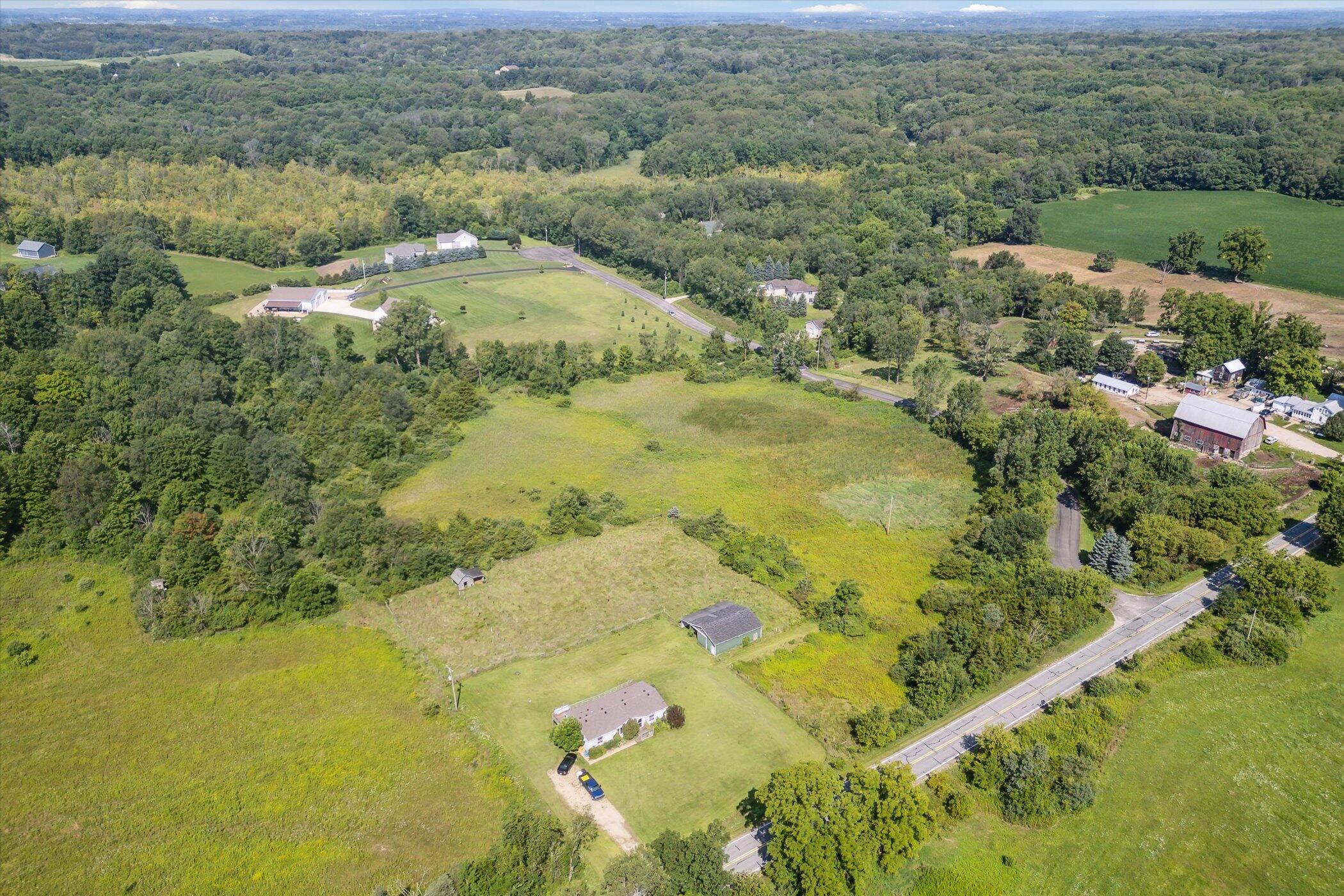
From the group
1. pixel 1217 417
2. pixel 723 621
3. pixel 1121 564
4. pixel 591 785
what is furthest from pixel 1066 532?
pixel 591 785

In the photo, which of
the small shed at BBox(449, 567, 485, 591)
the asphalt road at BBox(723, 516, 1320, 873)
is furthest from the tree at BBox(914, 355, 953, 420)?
the small shed at BBox(449, 567, 485, 591)

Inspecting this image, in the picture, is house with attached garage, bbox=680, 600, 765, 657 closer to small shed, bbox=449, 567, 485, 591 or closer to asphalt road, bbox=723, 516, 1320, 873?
asphalt road, bbox=723, 516, 1320, 873

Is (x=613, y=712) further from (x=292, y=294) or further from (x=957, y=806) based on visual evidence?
(x=292, y=294)

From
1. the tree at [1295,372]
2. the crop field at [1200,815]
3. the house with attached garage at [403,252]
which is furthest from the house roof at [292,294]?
the tree at [1295,372]

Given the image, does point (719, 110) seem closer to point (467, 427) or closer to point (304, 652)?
point (467, 427)

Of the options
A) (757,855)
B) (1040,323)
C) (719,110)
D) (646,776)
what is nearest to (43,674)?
(646,776)

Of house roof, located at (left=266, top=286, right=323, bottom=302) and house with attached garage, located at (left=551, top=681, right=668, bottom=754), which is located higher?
house with attached garage, located at (left=551, top=681, right=668, bottom=754)
